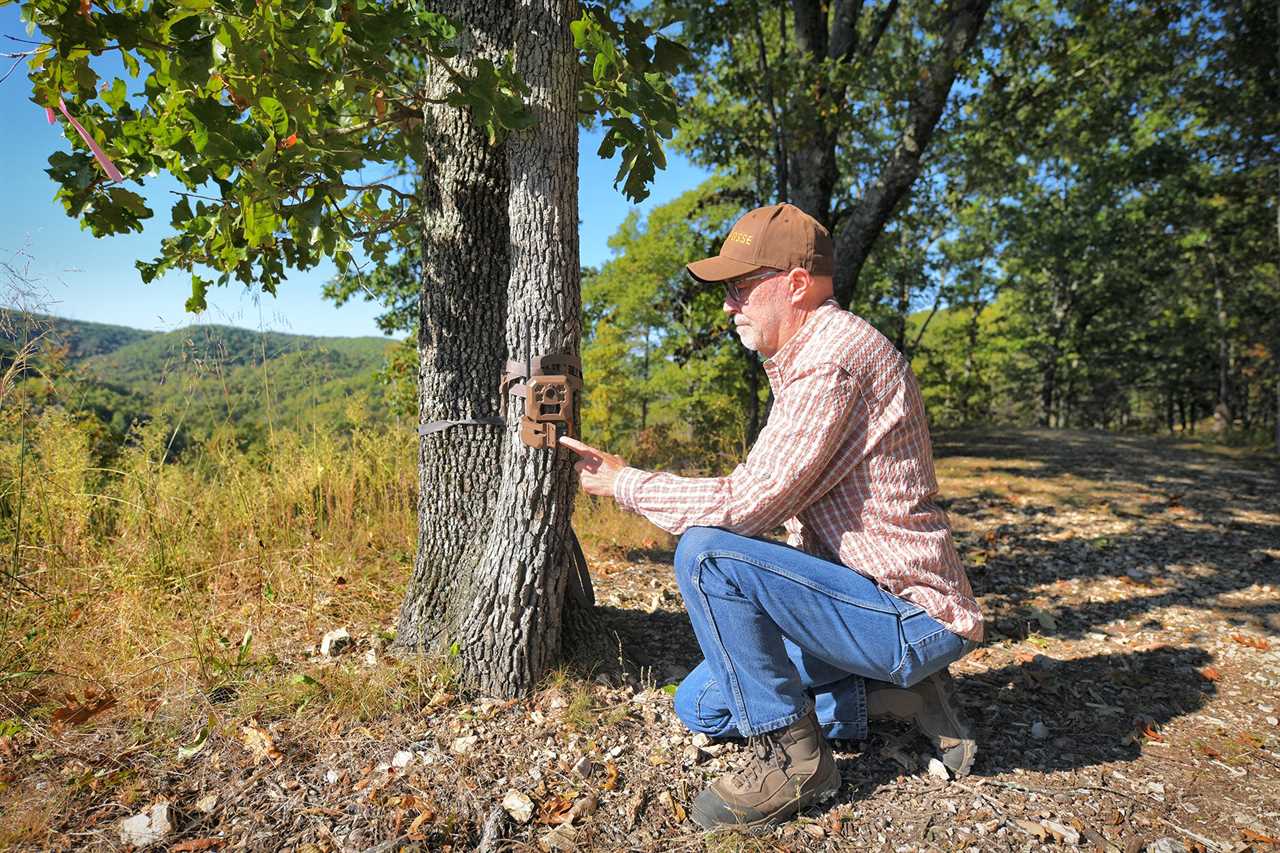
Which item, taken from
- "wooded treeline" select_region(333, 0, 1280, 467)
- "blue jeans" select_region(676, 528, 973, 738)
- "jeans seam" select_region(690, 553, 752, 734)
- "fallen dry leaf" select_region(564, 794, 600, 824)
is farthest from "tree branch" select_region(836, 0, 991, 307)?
"fallen dry leaf" select_region(564, 794, 600, 824)

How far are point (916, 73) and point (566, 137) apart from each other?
4.56 m

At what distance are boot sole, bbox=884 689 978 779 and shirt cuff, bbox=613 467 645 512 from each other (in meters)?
1.13

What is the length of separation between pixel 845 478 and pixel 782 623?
0.47 metres

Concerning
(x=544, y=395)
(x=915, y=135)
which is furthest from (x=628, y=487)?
(x=915, y=135)

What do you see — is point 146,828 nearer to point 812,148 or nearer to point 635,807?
point 635,807

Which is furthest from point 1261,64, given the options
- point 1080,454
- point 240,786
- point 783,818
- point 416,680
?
point 240,786

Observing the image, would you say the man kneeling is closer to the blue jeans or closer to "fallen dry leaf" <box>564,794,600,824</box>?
the blue jeans

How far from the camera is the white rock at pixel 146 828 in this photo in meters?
1.78

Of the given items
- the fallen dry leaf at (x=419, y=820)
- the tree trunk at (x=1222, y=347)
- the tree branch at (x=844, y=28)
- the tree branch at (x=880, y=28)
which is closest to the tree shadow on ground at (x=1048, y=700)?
the fallen dry leaf at (x=419, y=820)

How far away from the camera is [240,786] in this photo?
198cm

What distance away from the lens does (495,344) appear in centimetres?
272

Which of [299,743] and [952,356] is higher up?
[952,356]

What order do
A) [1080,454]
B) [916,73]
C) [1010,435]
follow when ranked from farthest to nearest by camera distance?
[1010,435] < [1080,454] < [916,73]

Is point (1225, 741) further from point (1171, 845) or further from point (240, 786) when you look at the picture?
point (240, 786)
